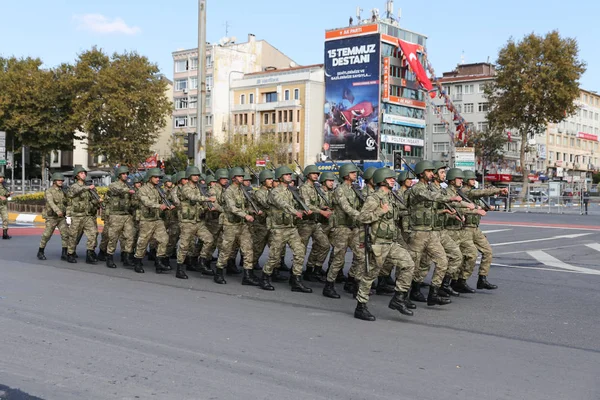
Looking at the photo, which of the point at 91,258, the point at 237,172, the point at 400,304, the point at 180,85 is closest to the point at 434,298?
the point at 400,304

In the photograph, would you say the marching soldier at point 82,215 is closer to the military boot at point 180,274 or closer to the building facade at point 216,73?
the military boot at point 180,274

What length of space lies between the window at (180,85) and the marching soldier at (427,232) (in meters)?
73.6

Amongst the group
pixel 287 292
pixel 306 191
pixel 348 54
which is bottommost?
pixel 287 292

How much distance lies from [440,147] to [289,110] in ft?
69.0

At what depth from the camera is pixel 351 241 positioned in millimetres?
11000

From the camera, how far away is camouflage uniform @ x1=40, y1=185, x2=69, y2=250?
14.6m

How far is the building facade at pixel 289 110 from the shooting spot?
7256cm

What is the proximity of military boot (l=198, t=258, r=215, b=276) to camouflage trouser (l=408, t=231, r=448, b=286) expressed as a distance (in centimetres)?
437

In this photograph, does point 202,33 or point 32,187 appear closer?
point 202,33

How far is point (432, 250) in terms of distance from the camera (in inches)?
387

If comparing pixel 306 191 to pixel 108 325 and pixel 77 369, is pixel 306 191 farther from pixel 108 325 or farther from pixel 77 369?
pixel 77 369

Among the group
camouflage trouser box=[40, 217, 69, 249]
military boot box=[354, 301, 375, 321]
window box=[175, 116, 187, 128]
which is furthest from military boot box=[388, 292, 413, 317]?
window box=[175, 116, 187, 128]

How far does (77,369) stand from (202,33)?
1499 cm

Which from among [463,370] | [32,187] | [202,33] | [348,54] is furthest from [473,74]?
[463,370]
